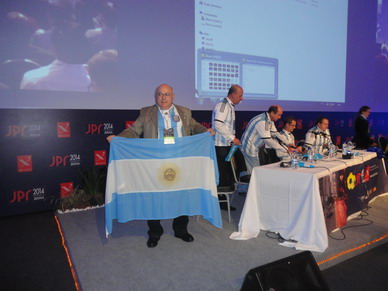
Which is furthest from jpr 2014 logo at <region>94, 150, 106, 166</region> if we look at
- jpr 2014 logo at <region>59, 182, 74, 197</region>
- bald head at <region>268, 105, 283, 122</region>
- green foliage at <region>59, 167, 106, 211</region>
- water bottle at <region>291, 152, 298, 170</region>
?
water bottle at <region>291, 152, 298, 170</region>

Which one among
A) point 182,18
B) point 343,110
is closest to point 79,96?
point 182,18

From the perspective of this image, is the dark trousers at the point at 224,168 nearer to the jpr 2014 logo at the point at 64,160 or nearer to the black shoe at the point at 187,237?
the black shoe at the point at 187,237

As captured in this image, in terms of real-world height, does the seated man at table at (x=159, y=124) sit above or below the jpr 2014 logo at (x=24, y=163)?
above

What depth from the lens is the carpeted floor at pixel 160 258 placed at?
2072 millimetres

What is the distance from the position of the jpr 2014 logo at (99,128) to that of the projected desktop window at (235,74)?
147cm

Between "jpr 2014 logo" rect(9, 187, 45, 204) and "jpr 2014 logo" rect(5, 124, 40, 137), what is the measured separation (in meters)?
0.72

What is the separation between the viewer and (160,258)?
2385 millimetres

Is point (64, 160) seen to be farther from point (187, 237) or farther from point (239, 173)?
point (239, 173)

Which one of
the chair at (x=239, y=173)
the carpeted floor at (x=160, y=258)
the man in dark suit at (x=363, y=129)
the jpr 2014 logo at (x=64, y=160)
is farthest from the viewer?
the man in dark suit at (x=363, y=129)

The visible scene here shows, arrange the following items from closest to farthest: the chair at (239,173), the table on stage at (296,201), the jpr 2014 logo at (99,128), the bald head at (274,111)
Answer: the table on stage at (296,201) < the chair at (239,173) < the bald head at (274,111) < the jpr 2014 logo at (99,128)

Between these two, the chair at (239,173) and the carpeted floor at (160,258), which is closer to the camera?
the carpeted floor at (160,258)

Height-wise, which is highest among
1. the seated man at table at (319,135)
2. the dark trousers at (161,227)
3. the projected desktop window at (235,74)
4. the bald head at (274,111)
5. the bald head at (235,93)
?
the projected desktop window at (235,74)

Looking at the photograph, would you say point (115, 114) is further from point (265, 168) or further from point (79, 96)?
point (265, 168)

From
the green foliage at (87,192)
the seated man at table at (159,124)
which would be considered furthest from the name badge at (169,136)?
the green foliage at (87,192)
